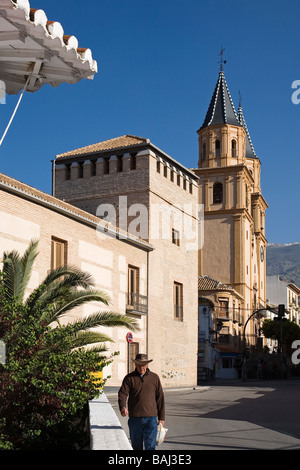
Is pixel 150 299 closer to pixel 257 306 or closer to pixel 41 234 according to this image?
pixel 41 234

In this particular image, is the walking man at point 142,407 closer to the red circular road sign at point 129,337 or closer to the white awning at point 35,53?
the white awning at point 35,53

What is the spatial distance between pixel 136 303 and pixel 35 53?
77.3ft

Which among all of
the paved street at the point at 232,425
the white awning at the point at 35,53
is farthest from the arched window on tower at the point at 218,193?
the white awning at the point at 35,53

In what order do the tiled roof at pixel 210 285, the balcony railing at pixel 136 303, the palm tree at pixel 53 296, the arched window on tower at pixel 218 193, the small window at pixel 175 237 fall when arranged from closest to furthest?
the palm tree at pixel 53 296, the balcony railing at pixel 136 303, the small window at pixel 175 237, the tiled roof at pixel 210 285, the arched window on tower at pixel 218 193

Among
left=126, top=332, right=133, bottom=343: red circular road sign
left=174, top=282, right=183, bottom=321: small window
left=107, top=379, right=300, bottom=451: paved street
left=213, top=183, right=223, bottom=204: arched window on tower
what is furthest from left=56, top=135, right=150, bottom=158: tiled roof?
left=213, top=183, right=223, bottom=204: arched window on tower

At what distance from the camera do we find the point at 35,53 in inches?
311

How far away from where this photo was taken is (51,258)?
25.1 metres

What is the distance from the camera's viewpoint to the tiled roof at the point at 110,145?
3478cm

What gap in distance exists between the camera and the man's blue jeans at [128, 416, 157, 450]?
8.92 meters

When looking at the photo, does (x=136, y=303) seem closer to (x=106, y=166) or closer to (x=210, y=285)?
(x=106, y=166)

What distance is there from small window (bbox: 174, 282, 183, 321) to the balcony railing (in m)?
4.25

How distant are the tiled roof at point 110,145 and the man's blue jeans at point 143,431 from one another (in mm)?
25794
